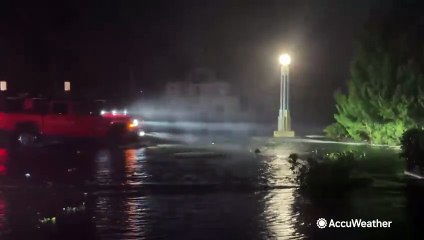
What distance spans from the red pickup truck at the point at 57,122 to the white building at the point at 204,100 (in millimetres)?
33017

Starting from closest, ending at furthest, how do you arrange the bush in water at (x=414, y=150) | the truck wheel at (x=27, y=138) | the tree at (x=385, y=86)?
the bush in water at (x=414, y=150)
the tree at (x=385, y=86)
the truck wheel at (x=27, y=138)

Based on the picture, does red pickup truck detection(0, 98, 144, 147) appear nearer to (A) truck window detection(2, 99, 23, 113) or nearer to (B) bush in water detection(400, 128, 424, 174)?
(A) truck window detection(2, 99, 23, 113)

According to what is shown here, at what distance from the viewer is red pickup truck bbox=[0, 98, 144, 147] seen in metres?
27.8

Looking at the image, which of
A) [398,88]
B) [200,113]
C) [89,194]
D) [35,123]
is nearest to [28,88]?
[200,113]

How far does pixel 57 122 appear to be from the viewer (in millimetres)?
27891

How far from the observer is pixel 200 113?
64.2m

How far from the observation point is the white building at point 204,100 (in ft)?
208

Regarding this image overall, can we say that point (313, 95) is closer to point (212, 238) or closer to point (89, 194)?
point (89, 194)

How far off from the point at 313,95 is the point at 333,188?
46.1 meters

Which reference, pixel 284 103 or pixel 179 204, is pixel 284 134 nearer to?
pixel 284 103

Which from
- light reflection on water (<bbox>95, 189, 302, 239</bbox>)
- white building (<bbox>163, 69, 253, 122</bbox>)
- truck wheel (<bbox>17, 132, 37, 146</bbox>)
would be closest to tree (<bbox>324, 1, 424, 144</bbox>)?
truck wheel (<bbox>17, 132, 37, 146</bbox>)

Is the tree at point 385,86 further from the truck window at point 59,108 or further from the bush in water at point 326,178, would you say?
the bush in water at point 326,178

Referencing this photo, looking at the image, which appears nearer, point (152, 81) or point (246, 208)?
point (246, 208)

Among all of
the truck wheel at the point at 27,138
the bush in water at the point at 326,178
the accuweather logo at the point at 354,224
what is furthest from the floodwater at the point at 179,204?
the truck wheel at the point at 27,138
